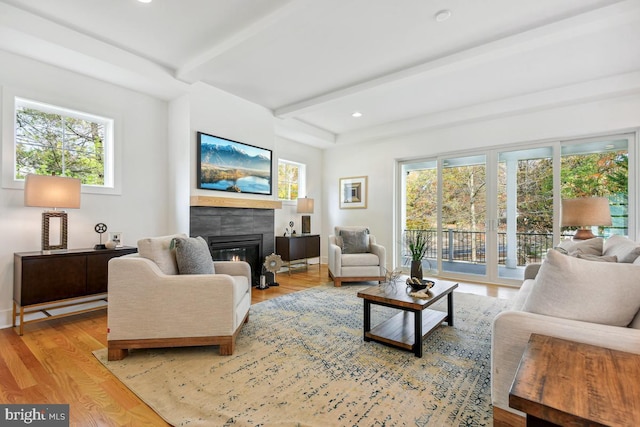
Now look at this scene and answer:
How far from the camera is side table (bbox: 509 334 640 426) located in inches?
27.8

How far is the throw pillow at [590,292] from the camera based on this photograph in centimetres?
125

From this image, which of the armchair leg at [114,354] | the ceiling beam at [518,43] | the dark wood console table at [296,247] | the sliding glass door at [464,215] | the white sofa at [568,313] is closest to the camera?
the white sofa at [568,313]

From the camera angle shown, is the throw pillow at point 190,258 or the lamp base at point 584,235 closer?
the throw pillow at point 190,258

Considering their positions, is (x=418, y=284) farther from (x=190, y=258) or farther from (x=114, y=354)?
(x=114, y=354)

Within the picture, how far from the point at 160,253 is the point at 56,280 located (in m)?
1.36

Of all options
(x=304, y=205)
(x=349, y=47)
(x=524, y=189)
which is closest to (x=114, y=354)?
Answer: (x=349, y=47)

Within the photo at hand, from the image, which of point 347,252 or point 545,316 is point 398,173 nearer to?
point 347,252

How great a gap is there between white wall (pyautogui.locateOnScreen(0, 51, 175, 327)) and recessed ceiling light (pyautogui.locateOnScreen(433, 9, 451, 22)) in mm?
3520

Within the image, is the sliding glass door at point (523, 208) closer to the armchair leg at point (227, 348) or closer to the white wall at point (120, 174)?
the armchair leg at point (227, 348)

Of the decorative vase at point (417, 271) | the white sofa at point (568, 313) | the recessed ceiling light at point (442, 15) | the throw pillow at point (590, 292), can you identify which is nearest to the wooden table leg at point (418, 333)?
the decorative vase at point (417, 271)

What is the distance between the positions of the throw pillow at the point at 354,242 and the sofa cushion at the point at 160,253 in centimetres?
274

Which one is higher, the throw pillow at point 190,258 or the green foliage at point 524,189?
the green foliage at point 524,189

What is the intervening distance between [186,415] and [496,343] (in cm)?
156

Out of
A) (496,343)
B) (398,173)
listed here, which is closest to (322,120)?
(398,173)
